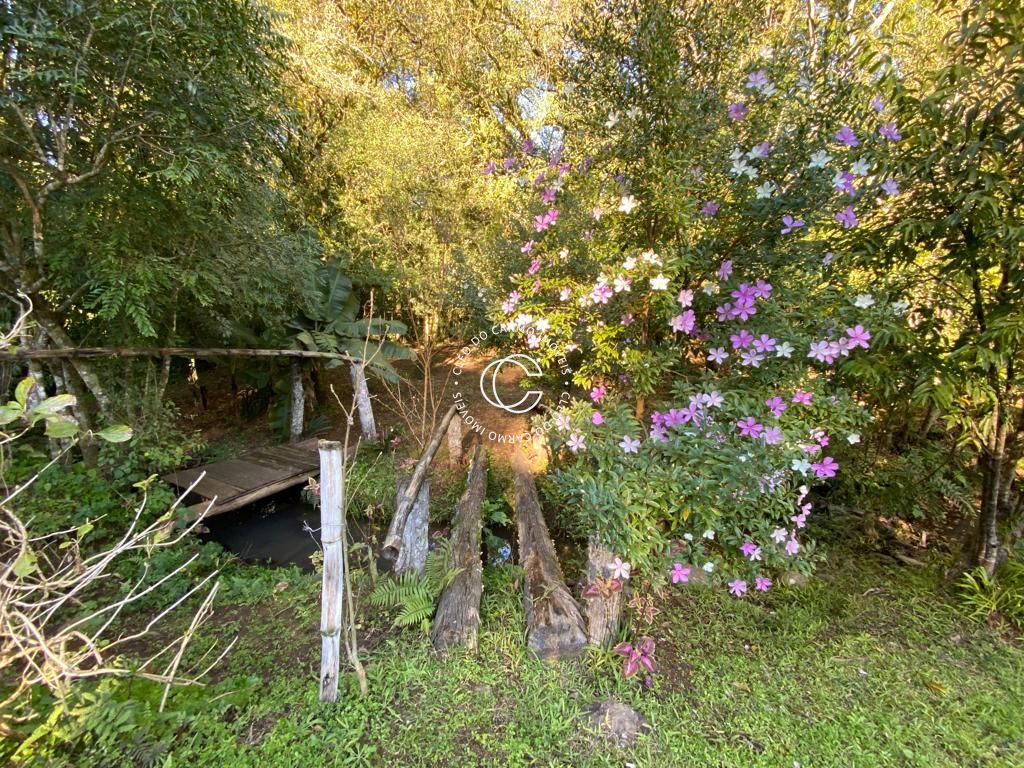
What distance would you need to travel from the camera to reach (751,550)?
2275 mm

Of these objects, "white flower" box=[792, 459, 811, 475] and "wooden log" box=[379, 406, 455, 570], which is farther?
"wooden log" box=[379, 406, 455, 570]

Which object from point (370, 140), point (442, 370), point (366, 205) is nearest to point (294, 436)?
point (442, 370)

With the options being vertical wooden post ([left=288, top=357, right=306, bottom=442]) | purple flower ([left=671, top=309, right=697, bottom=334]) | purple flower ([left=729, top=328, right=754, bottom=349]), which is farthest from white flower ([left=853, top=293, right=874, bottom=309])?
vertical wooden post ([left=288, top=357, right=306, bottom=442])

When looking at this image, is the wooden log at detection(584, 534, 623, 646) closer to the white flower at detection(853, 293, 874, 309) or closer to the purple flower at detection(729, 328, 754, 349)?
the purple flower at detection(729, 328, 754, 349)

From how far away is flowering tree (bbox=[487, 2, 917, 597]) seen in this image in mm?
2080

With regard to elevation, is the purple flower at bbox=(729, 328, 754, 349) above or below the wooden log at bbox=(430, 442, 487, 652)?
above

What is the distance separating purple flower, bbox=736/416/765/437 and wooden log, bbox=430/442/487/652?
186 cm

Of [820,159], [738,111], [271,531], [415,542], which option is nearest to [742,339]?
[820,159]

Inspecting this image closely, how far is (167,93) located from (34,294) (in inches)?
76.7

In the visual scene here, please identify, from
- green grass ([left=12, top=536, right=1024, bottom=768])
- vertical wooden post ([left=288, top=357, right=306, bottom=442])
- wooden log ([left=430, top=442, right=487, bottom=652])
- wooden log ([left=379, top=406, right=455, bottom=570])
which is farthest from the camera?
vertical wooden post ([left=288, top=357, right=306, bottom=442])

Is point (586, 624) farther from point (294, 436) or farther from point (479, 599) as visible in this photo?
point (294, 436)

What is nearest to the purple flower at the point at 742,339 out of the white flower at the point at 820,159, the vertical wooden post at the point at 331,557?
the white flower at the point at 820,159

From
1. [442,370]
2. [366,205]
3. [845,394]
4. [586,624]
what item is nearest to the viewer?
[845,394]

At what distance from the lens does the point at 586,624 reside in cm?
251
